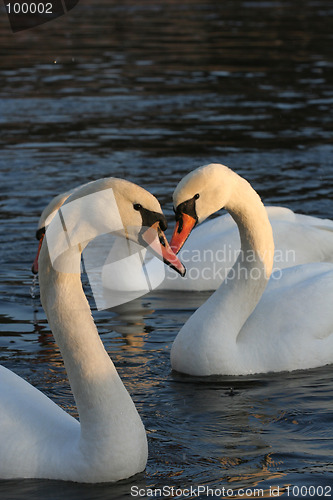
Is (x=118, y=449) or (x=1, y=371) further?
(x=1, y=371)

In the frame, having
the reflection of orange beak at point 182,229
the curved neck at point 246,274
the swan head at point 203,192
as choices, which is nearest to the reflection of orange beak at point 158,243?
the swan head at point 203,192

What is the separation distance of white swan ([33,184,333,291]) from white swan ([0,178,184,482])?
410 centimetres

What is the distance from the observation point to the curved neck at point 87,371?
5020 mm

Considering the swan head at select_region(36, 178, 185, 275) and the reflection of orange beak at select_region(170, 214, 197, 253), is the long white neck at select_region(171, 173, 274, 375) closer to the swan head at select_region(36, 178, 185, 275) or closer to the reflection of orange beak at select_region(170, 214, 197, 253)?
the reflection of orange beak at select_region(170, 214, 197, 253)

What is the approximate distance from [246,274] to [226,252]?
218cm

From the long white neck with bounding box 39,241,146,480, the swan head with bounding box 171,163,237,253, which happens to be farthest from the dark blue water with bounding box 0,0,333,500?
the swan head with bounding box 171,163,237,253

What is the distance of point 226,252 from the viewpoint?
369 inches

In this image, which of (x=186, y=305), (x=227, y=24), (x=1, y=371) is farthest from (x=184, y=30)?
(x=1, y=371)

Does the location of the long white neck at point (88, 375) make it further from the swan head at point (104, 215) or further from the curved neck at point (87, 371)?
the swan head at point (104, 215)

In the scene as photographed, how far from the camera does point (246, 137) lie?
15.2 metres

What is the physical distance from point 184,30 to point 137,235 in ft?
72.1

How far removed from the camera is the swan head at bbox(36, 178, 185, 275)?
4754 mm

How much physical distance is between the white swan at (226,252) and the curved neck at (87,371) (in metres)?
4.35

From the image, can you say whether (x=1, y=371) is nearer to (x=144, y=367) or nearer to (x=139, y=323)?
(x=144, y=367)
